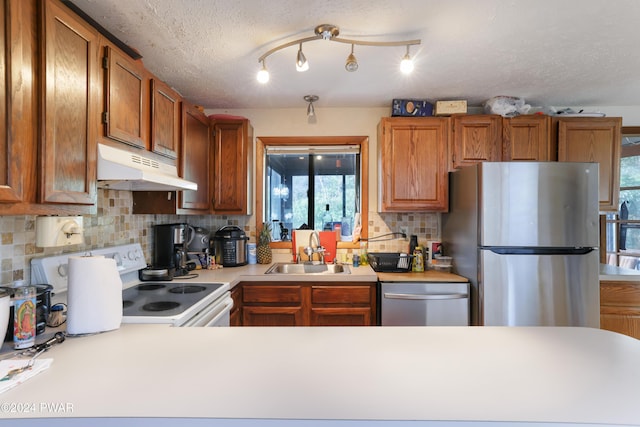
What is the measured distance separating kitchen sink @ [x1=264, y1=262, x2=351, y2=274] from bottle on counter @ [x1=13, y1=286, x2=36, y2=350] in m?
1.50

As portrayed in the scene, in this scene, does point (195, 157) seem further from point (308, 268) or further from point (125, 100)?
point (308, 268)

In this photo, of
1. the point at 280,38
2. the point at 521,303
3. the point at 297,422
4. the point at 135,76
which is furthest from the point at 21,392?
the point at 521,303

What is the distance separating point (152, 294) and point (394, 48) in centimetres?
197

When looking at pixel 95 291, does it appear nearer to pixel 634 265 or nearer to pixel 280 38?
pixel 280 38

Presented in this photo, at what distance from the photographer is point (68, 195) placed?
3.69ft

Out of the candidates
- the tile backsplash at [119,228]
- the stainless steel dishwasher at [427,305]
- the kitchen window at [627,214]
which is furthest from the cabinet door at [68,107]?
the kitchen window at [627,214]

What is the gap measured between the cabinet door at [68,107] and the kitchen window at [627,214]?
12.3ft

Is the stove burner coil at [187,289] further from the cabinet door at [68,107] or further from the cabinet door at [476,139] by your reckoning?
the cabinet door at [476,139]

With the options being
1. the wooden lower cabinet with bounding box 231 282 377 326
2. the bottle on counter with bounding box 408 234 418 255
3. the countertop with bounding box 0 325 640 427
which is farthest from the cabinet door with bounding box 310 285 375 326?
the countertop with bounding box 0 325 640 427

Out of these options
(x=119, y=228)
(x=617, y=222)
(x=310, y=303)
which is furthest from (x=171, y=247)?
(x=617, y=222)

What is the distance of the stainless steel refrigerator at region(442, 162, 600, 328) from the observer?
203 centimetres

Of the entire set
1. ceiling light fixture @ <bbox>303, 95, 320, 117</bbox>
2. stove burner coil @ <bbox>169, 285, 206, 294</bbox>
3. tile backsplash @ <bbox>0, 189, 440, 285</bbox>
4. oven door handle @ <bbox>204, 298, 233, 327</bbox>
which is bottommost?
oven door handle @ <bbox>204, 298, 233, 327</bbox>

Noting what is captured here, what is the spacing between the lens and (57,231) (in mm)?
1388

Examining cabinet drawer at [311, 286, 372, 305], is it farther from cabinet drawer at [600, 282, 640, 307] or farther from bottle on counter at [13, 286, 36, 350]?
cabinet drawer at [600, 282, 640, 307]
